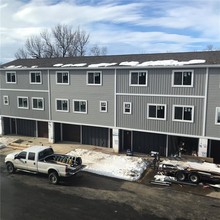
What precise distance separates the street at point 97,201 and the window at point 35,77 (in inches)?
512

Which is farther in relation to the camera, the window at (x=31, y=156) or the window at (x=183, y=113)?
the window at (x=183, y=113)

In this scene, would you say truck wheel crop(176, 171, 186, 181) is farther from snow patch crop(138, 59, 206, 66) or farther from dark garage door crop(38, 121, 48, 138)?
dark garage door crop(38, 121, 48, 138)

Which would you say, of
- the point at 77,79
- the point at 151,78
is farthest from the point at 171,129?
the point at 77,79

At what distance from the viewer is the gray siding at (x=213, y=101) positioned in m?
19.4

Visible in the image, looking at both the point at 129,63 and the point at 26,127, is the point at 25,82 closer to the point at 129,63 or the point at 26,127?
the point at 26,127

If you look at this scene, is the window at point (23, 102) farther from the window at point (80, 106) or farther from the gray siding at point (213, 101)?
the gray siding at point (213, 101)

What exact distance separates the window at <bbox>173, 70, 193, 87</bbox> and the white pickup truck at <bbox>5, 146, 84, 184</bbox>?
10.1 metres

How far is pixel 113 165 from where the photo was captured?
66.4 feet

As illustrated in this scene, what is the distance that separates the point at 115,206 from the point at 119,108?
449 inches

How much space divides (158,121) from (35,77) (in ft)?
47.7

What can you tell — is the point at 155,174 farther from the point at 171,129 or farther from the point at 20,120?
the point at 20,120

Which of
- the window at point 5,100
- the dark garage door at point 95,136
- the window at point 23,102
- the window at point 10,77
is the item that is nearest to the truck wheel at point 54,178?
the dark garage door at point 95,136

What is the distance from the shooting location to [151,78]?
21.8 m

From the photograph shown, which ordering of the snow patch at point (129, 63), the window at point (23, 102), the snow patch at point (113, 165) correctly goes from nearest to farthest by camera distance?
the snow patch at point (113, 165) < the snow patch at point (129, 63) < the window at point (23, 102)
